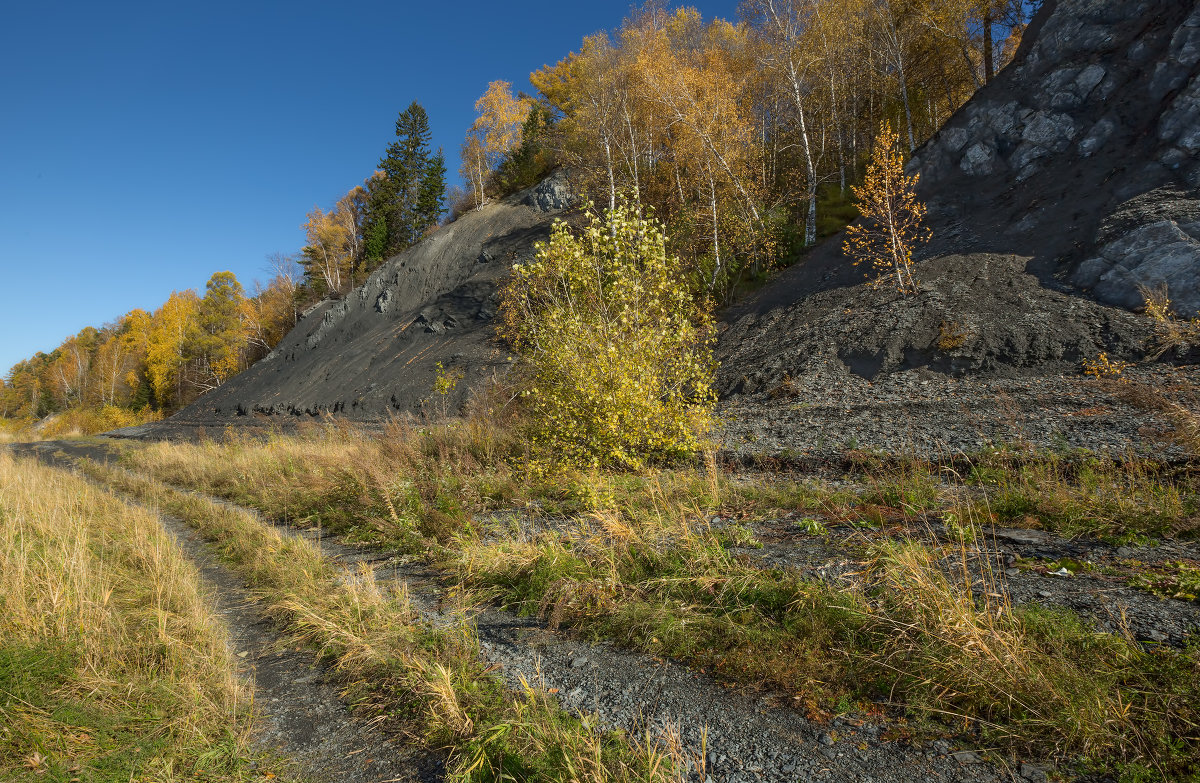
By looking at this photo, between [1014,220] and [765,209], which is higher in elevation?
[765,209]

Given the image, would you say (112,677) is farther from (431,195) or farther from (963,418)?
(431,195)

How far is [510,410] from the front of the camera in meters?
11.7

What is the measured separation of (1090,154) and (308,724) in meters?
23.3

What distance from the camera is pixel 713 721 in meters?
3.26

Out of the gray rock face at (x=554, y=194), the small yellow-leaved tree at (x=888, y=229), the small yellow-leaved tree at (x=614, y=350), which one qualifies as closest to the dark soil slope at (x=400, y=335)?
the gray rock face at (x=554, y=194)

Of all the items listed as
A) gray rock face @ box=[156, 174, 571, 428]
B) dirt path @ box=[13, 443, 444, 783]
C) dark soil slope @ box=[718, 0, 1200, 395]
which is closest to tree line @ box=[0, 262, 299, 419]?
gray rock face @ box=[156, 174, 571, 428]

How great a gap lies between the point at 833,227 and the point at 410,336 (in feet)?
79.1

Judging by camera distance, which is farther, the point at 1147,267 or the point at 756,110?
the point at 756,110

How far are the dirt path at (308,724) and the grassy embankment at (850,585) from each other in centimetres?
165

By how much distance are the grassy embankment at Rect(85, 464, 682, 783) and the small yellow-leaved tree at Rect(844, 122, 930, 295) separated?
14971mm

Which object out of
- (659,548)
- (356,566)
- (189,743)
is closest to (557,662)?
(659,548)

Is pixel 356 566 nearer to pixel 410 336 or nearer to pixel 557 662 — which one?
pixel 557 662

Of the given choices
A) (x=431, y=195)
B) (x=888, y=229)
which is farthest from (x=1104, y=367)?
(x=431, y=195)

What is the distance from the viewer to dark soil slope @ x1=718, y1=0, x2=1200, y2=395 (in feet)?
40.2
